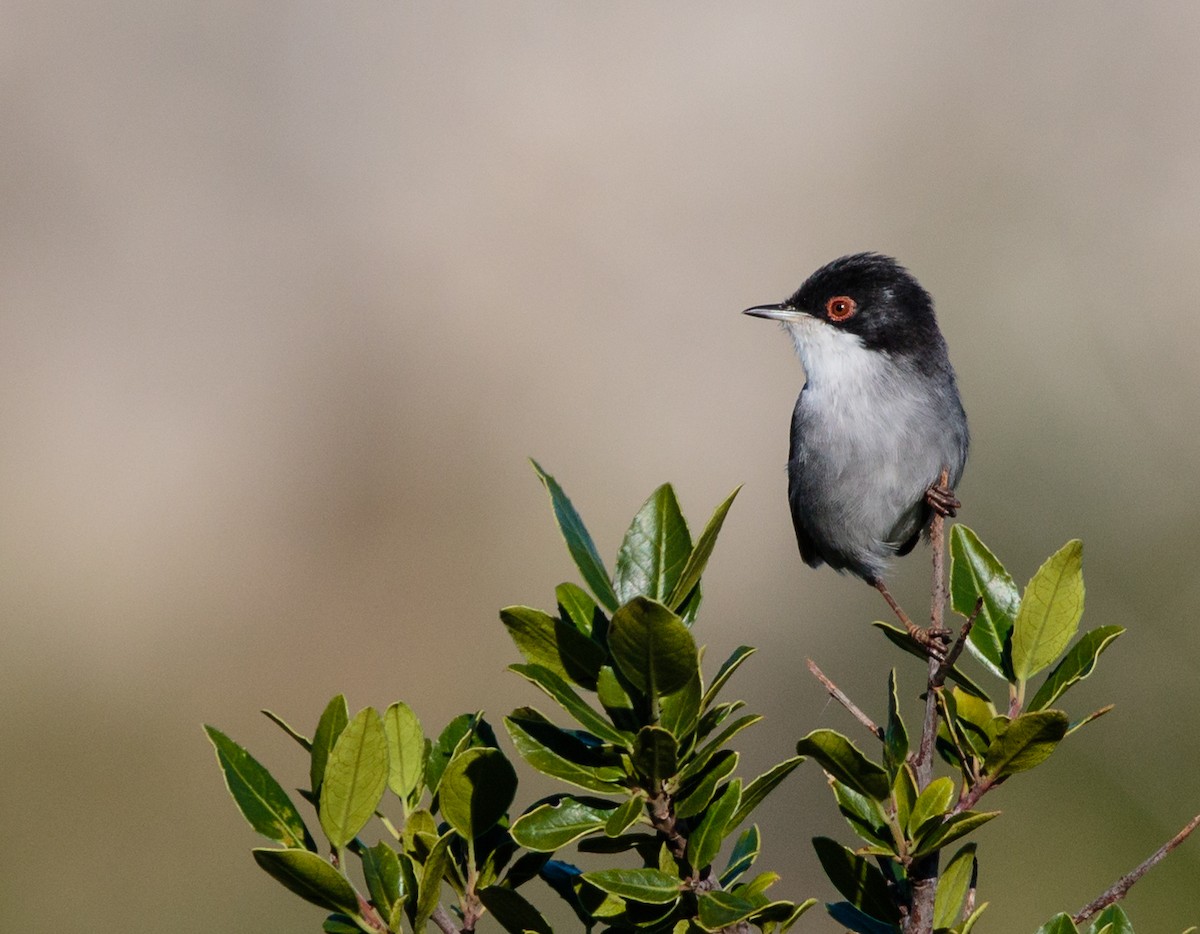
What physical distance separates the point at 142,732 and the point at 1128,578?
608cm

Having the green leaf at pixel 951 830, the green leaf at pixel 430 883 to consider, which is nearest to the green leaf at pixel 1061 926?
the green leaf at pixel 951 830

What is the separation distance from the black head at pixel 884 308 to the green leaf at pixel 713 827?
3.10 m

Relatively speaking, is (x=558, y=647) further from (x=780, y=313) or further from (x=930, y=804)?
(x=780, y=313)

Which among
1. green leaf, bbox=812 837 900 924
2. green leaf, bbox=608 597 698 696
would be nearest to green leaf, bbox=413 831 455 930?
green leaf, bbox=608 597 698 696

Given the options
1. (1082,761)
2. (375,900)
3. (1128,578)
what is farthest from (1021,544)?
(375,900)

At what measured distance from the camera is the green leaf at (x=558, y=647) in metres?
1.55

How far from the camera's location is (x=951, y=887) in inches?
70.3

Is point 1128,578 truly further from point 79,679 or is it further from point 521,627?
point 79,679

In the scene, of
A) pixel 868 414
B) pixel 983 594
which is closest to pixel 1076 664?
pixel 983 594

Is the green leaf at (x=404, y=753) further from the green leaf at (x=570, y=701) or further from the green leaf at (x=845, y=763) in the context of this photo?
the green leaf at (x=845, y=763)

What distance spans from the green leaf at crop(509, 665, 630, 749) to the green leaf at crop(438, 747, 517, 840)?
12cm

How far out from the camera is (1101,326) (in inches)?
372

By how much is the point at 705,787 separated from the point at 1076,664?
0.55 meters

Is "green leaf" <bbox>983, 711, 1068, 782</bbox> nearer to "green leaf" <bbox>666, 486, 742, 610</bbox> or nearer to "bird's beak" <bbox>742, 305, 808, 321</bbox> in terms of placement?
"green leaf" <bbox>666, 486, 742, 610</bbox>
